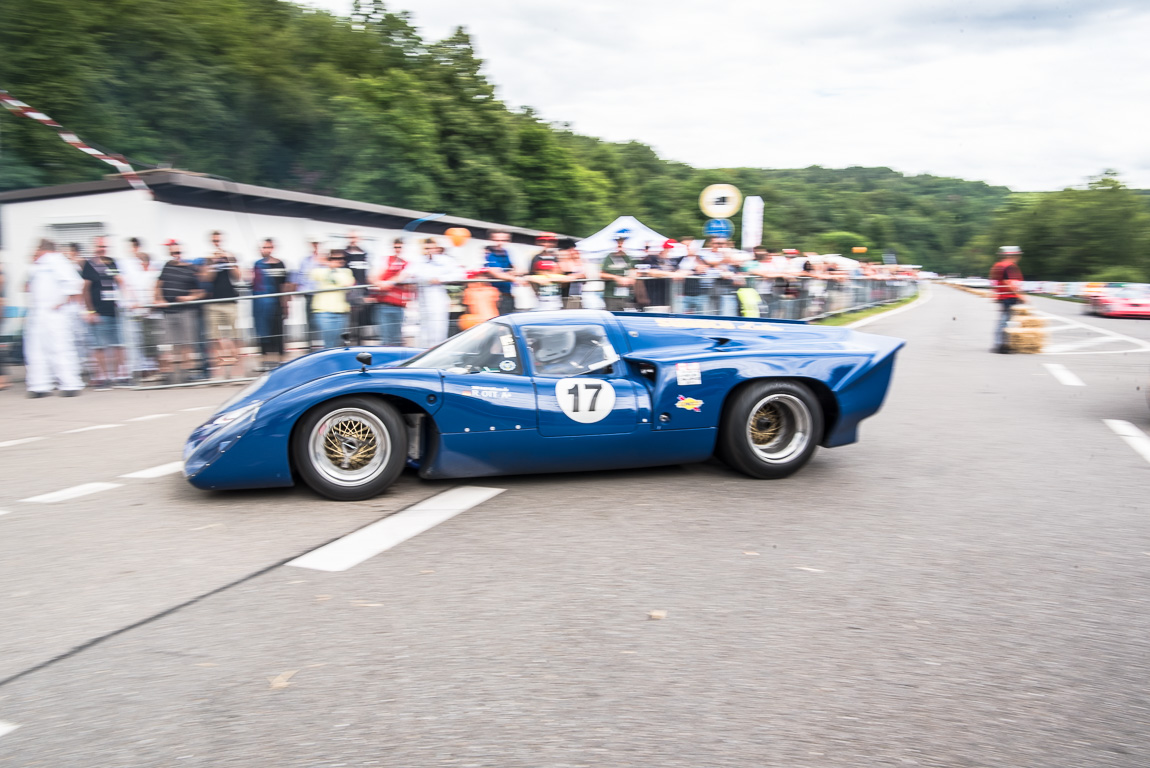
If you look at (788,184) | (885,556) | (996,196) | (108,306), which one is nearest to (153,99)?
(108,306)

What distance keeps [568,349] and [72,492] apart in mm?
3105

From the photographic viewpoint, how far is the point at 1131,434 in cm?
704

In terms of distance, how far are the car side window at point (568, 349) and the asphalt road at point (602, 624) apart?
0.70 metres

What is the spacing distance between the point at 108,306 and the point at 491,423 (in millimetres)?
8346

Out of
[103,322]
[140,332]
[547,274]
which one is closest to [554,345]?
[547,274]

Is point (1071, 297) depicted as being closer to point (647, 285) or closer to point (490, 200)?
point (490, 200)

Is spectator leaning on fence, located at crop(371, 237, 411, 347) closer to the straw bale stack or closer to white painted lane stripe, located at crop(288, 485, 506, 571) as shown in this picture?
white painted lane stripe, located at crop(288, 485, 506, 571)

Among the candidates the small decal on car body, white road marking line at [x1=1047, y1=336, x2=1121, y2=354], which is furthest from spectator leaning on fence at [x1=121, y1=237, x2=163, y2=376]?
white road marking line at [x1=1047, y1=336, x2=1121, y2=354]

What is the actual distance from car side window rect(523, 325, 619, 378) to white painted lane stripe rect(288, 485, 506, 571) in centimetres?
79

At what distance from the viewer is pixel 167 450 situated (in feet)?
22.2

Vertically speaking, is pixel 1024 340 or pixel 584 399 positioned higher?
pixel 584 399

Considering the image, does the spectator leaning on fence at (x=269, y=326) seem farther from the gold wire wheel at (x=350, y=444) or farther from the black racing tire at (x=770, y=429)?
the black racing tire at (x=770, y=429)

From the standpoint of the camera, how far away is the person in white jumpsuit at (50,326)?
10406 millimetres

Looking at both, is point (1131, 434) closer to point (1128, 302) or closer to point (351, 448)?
point (351, 448)
